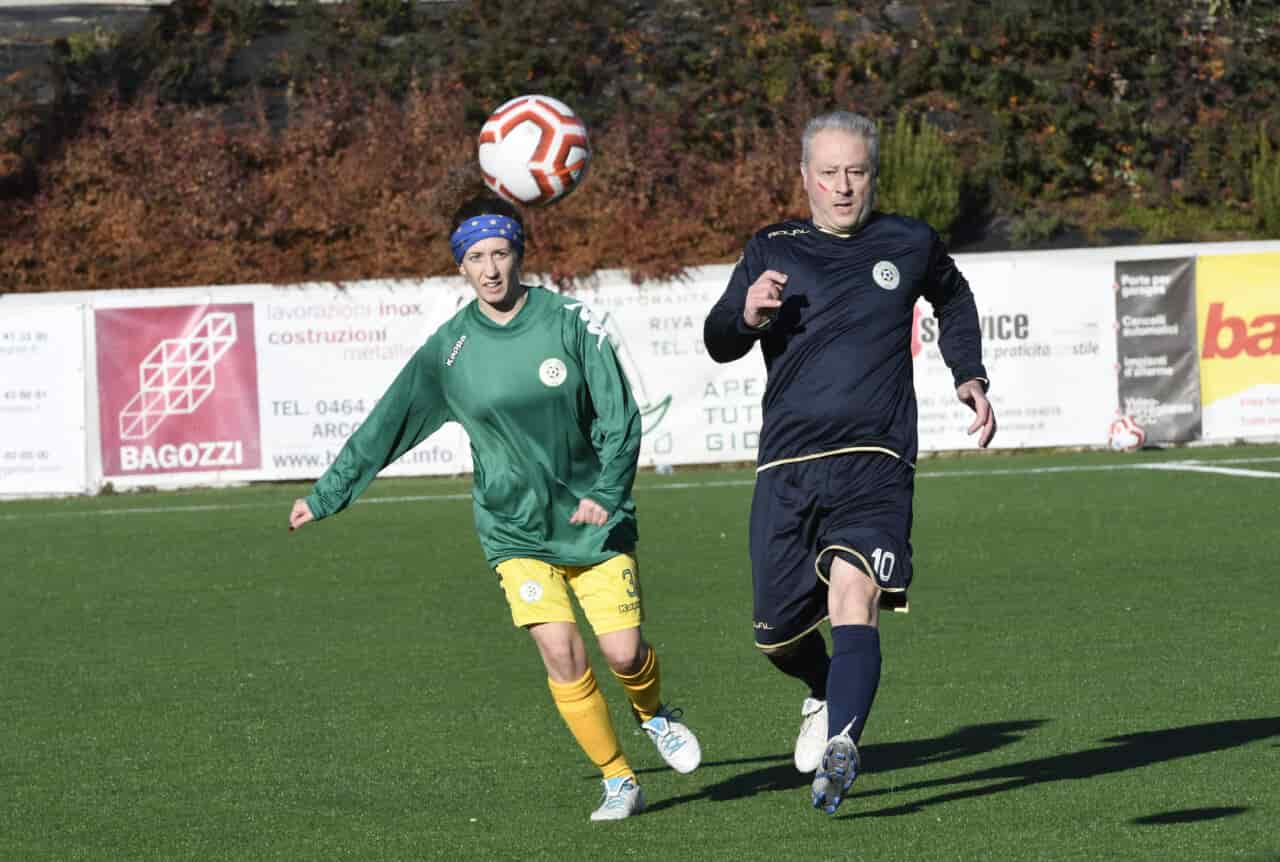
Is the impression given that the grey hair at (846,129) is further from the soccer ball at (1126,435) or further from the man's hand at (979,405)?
the soccer ball at (1126,435)

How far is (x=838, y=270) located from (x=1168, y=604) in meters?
5.44

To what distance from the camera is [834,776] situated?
210 inches

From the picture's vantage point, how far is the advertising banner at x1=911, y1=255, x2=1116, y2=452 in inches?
836

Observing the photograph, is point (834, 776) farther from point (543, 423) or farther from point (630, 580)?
point (543, 423)

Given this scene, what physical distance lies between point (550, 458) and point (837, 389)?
0.95 metres

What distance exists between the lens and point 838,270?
6.23m

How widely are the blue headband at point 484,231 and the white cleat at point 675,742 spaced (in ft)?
5.26

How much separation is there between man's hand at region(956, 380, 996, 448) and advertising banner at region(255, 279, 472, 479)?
14698 mm

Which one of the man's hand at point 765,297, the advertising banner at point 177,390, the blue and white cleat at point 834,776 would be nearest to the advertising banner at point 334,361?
the advertising banner at point 177,390

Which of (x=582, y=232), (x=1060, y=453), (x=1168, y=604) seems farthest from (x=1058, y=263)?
(x=1168, y=604)

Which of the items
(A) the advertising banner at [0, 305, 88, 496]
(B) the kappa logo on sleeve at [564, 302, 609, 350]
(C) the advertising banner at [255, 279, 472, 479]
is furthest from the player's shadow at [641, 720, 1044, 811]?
(A) the advertising banner at [0, 305, 88, 496]

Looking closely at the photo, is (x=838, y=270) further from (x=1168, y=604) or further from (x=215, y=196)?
(x=215, y=196)

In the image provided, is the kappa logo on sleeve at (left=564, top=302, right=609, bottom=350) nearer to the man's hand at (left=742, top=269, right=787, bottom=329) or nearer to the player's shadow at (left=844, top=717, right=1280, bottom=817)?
the man's hand at (left=742, top=269, right=787, bottom=329)

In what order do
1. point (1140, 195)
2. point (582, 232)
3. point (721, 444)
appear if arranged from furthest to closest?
point (1140, 195) → point (582, 232) → point (721, 444)
